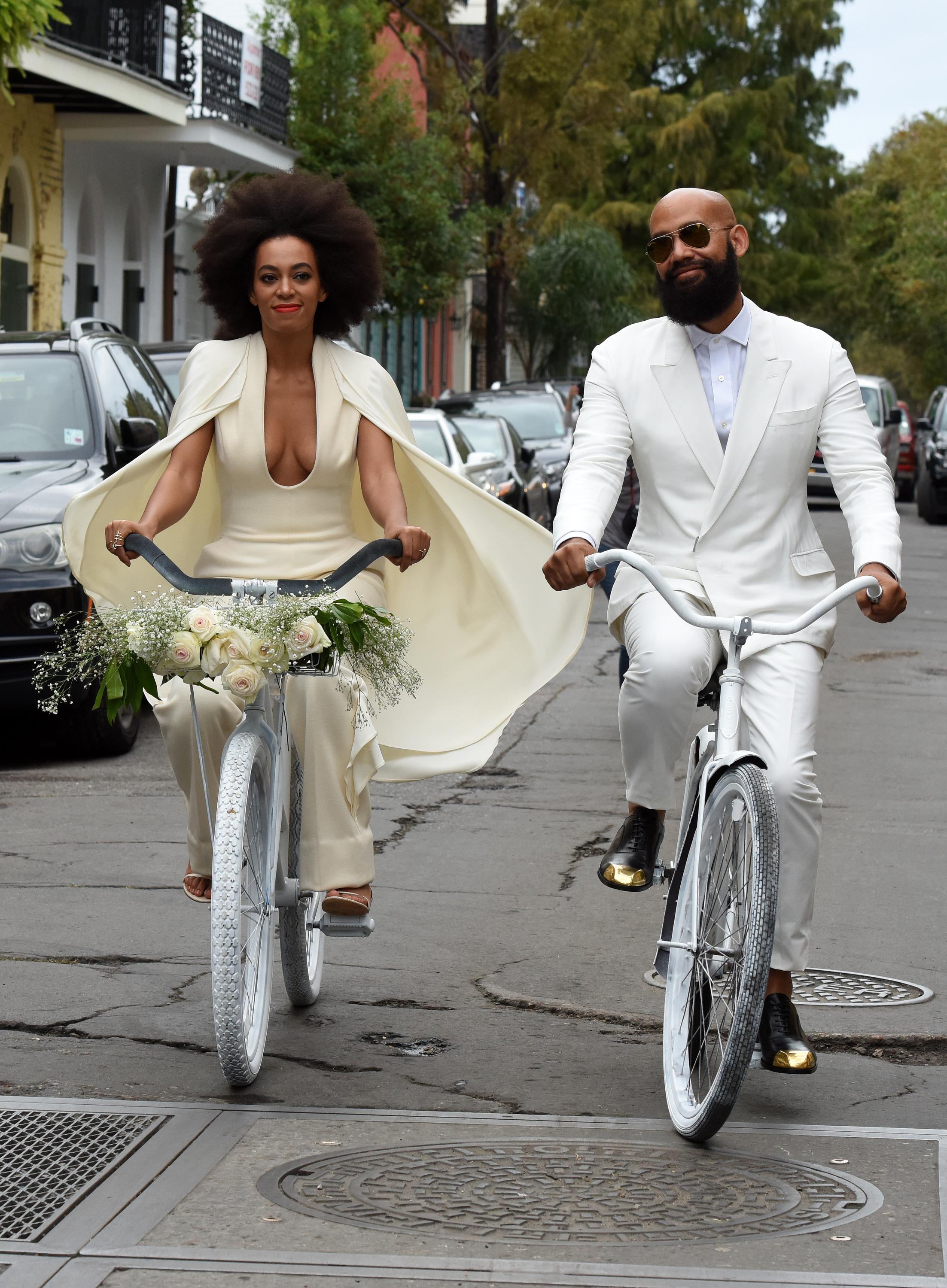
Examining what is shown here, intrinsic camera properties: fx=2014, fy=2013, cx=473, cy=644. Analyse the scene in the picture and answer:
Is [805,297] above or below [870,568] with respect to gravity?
above

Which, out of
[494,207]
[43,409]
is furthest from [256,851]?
[494,207]

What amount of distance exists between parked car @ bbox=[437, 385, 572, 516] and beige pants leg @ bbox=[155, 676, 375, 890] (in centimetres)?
1914

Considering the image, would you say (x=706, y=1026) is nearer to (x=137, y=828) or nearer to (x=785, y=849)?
(x=785, y=849)

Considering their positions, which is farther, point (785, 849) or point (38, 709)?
point (38, 709)

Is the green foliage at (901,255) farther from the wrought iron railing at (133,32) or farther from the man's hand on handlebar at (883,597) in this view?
the man's hand on handlebar at (883,597)

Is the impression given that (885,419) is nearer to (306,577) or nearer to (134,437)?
(134,437)

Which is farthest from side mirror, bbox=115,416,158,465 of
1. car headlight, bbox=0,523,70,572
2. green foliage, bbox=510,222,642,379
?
green foliage, bbox=510,222,642,379

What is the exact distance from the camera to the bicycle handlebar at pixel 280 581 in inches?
182

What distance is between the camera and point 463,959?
5902 mm

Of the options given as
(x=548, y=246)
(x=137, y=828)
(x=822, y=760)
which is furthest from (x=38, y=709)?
(x=548, y=246)

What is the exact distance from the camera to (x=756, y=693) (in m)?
4.62

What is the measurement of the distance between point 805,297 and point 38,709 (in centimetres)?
5145

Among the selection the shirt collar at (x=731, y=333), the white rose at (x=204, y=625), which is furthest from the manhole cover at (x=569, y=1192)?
the shirt collar at (x=731, y=333)

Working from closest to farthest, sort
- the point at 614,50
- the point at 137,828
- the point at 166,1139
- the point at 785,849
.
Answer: the point at 166,1139 → the point at 785,849 → the point at 137,828 → the point at 614,50
